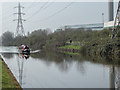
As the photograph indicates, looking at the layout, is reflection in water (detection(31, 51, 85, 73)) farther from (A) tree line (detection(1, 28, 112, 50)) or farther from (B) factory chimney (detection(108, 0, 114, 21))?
(B) factory chimney (detection(108, 0, 114, 21))

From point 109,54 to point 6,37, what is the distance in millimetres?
59341

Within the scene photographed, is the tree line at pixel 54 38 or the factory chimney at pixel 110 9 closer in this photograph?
the tree line at pixel 54 38

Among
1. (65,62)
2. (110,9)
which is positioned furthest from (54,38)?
(65,62)

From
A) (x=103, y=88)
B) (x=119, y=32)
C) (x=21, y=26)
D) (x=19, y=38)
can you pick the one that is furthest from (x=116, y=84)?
(x=19, y=38)

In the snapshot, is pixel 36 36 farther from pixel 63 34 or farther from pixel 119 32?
pixel 119 32

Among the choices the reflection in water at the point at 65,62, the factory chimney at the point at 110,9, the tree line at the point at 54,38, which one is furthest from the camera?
the factory chimney at the point at 110,9

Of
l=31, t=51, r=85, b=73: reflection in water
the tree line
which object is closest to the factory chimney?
the tree line

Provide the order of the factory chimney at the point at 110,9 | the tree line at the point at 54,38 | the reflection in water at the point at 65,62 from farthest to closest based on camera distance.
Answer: the factory chimney at the point at 110,9, the tree line at the point at 54,38, the reflection in water at the point at 65,62

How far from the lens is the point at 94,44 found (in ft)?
111

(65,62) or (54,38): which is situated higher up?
(54,38)

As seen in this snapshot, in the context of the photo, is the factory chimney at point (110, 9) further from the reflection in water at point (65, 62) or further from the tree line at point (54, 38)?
the reflection in water at point (65, 62)

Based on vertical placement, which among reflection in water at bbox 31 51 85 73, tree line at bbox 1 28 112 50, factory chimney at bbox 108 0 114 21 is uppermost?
factory chimney at bbox 108 0 114 21

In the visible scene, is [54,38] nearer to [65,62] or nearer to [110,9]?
[110,9]

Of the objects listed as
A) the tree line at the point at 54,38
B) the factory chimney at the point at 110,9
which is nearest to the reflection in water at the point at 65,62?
the tree line at the point at 54,38
